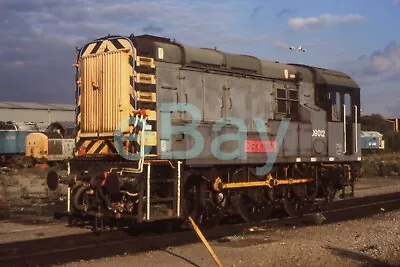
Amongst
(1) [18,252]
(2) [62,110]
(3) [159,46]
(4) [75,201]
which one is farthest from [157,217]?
(2) [62,110]

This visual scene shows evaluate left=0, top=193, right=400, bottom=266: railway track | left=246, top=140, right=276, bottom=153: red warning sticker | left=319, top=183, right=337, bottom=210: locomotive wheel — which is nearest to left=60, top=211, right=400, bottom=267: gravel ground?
left=0, top=193, right=400, bottom=266: railway track

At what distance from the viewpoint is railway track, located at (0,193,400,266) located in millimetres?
9711

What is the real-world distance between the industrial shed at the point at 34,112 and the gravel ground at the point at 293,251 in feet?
197

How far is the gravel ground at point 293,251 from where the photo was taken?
926 cm

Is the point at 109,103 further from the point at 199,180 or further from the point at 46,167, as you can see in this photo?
the point at 46,167

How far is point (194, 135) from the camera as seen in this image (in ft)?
42.4

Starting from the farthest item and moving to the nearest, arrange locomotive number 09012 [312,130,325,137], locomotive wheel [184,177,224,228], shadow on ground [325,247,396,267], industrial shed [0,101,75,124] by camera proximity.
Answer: industrial shed [0,101,75,124]
locomotive number 09012 [312,130,325,137]
locomotive wheel [184,177,224,228]
shadow on ground [325,247,396,267]

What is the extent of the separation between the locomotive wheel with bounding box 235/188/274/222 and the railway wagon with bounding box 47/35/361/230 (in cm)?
3

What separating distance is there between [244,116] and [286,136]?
1.63m

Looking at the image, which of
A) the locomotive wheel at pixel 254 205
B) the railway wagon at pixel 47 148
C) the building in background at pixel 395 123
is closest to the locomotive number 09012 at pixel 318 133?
the locomotive wheel at pixel 254 205

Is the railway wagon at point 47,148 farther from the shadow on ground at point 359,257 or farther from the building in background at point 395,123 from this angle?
the building in background at point 395,123

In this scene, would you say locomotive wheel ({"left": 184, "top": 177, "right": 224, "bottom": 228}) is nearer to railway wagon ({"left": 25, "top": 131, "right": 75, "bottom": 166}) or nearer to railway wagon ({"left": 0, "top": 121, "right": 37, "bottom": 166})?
railway wagon ({"left": 25, "top": 131, "right": 75, "bottom": 166})

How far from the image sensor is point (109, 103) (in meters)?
12.5

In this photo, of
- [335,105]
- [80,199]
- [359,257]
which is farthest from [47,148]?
[359,257]
